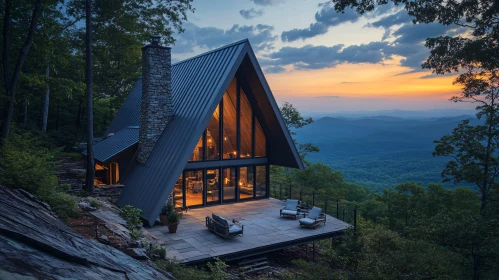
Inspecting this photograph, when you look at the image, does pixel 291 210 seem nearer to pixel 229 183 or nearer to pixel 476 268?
pixel 229 183

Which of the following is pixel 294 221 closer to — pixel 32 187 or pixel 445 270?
pixel 445 270

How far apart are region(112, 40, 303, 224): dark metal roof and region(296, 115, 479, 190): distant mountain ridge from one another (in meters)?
32.3

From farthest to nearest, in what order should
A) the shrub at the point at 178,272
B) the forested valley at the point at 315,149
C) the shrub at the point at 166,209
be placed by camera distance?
the shrub at the point at 166,209 → the forested valley at the point at 315,149 → the shrub at the point at 178,272

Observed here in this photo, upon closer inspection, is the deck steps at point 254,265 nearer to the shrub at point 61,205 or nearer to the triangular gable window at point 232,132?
the shrub at point 61,205

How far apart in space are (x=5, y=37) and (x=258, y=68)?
871 cm

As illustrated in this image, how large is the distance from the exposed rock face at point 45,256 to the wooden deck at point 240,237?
154 inches

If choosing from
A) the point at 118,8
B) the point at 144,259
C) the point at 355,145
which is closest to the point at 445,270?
the point at 144,259

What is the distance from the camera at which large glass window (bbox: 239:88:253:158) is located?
14.8m

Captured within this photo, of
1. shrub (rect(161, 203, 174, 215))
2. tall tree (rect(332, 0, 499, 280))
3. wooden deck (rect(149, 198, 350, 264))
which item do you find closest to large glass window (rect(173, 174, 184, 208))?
wooden deck (rect(149, 198, 350, 264))

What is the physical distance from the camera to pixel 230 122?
47.8ft

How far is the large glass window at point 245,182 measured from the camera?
49.8 feet

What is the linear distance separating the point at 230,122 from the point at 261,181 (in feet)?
11.3

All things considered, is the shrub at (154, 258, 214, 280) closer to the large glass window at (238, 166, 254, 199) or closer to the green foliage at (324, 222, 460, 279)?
the green foliage at (324, 222, 460, 279)

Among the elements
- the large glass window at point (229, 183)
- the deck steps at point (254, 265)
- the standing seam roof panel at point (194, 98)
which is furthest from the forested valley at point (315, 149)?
the large glass window at point (229, 183)
